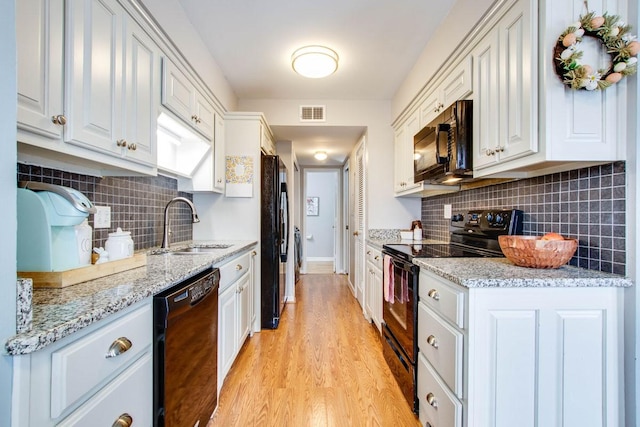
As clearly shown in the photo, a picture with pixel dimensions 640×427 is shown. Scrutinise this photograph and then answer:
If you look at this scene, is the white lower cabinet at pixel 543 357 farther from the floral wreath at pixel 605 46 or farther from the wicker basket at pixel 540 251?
the floral wreath at pixel 605 46

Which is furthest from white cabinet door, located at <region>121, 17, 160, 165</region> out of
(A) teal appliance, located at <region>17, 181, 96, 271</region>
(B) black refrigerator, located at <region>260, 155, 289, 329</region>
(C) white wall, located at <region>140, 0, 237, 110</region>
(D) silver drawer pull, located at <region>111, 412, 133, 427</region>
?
(B) black refrigerator, located at <region>260, 155, 289, 329</region>

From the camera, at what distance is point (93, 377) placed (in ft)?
2.53

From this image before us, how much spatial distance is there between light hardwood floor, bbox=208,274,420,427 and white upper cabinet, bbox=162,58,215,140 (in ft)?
6.01

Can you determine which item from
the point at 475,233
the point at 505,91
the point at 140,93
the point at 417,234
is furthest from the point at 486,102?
the point at 140,93

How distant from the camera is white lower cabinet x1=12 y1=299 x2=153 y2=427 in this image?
2.05 ft

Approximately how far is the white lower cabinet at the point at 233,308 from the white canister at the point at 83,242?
0.74 meters

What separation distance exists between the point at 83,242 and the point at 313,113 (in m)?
2.70

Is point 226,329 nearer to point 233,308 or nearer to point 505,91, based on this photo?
point 233,308

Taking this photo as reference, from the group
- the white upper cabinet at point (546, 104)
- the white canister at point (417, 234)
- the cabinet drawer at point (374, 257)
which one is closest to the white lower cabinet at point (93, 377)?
the white upper cabinet at point (546, 104)

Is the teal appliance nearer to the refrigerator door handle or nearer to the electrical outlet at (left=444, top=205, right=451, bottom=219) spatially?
the refrigerator door handle

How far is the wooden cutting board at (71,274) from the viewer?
3.16ft

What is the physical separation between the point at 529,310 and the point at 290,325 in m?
2.36

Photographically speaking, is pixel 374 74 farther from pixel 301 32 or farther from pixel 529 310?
pixel 529 310

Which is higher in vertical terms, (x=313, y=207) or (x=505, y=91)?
(x=505, y=91)
